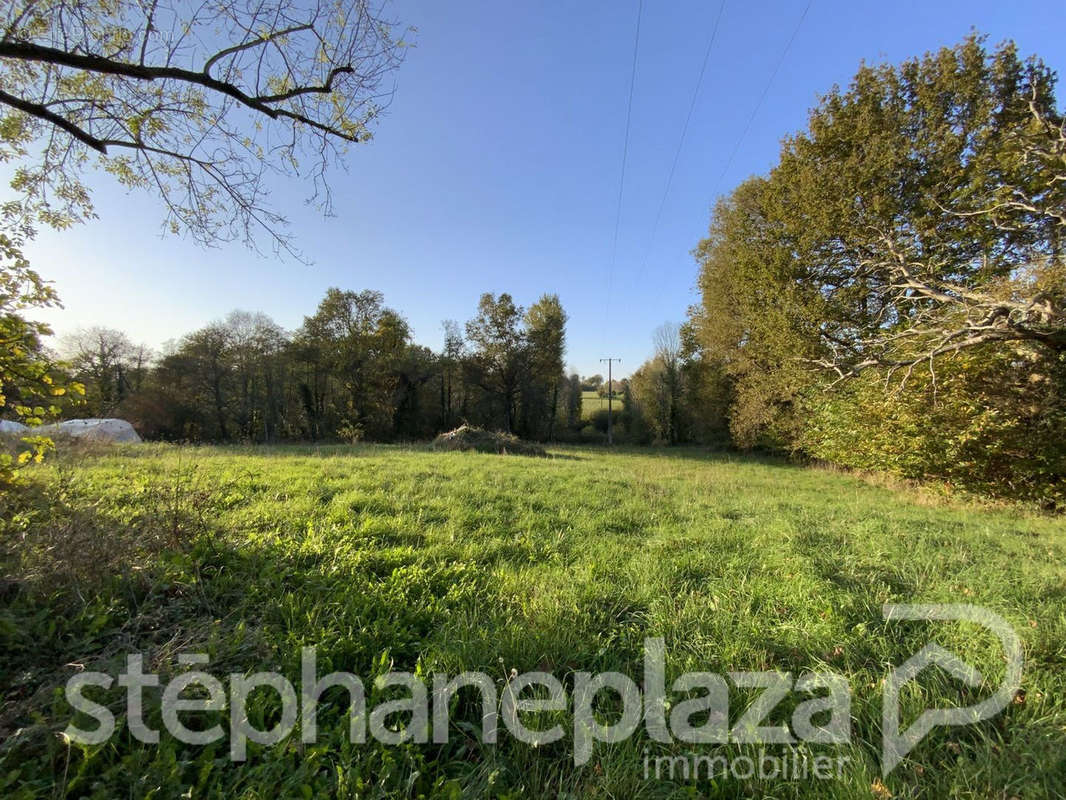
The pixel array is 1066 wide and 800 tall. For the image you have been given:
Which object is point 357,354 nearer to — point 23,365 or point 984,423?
point 23,365

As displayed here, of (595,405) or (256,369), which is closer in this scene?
(256,369)

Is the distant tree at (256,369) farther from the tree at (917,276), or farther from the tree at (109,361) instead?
the tree at (917,276)

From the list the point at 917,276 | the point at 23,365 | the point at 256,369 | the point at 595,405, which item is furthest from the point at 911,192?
the point at 256,369

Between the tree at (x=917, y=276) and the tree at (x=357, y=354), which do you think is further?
the tree at (x=357, y=354)

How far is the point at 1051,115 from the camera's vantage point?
10.9 meters

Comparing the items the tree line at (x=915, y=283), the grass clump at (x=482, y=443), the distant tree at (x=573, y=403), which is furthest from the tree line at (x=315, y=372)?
the tree line at (x=915, y=283)

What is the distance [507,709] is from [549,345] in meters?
29.8

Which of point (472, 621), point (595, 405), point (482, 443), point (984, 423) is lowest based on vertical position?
point (472, 621)

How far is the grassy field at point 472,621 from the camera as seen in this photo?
162 centimetres

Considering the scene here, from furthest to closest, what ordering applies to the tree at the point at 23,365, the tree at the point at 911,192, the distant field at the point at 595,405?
the distant field at the point at 595,405
the tree at the point at 911,192
the tree at the point at 23,365

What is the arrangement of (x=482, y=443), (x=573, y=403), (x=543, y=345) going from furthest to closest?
(x=573, y=403), (x=543, y=345), (x=482, y=443)

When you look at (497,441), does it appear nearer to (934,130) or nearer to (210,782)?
(210,782)

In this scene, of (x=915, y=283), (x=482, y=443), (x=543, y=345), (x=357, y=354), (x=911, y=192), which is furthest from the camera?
(x=543, y=345)

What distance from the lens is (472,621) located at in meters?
2.58
